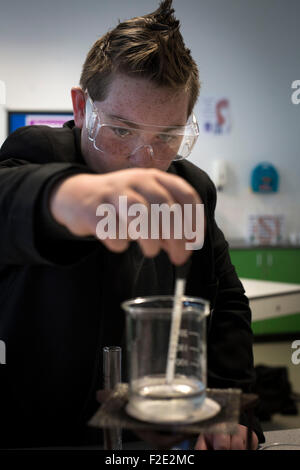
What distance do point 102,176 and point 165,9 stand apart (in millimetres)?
714

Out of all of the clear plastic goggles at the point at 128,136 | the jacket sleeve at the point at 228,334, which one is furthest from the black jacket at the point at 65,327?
the clear plastic goggles at the point at 128,136

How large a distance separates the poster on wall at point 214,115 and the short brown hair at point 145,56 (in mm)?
4613

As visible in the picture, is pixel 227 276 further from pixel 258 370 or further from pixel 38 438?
pixel 258 370

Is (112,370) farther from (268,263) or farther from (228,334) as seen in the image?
(268,263)

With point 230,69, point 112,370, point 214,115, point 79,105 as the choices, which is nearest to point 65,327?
point 112,370

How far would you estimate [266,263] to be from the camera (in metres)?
5.43

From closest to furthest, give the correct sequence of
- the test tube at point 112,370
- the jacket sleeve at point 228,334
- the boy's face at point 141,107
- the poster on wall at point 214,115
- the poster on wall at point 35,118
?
the test tube at point 112,370
the boy's face at point 141,107
the jacket sleeve at point 228,334
the poster on wall at point 35,118
the poster on wall at point 214,115

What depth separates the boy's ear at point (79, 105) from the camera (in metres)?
1.34

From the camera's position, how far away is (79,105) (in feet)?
4.47

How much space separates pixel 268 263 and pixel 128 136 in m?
4.48

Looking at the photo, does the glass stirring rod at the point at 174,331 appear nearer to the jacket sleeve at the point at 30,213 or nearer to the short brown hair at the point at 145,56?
the jacket sleeve at the point at 30,213

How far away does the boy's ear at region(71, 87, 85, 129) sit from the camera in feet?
4.39

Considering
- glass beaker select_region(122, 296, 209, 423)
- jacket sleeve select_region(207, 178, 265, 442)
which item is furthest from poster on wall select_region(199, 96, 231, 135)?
glass beaker select_region(122, 296, 209, 423)
